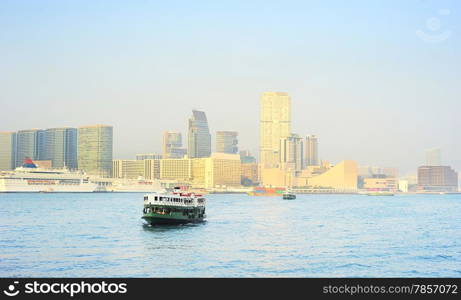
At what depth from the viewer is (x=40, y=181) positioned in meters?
179

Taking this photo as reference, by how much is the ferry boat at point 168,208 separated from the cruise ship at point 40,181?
132 metres

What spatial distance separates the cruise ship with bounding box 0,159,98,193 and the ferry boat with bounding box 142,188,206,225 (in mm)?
131939

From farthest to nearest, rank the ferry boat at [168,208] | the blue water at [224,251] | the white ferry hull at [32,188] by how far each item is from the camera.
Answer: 1. the white ferry hull at [32,188]
2. the ferry boat at [168,208]
3. the blue water at [224,251]

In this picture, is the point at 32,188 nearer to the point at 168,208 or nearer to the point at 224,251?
the point at 168,208

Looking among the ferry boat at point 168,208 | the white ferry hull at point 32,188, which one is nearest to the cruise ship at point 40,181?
the white ferry hull at point 32,188

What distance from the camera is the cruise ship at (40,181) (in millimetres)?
174375

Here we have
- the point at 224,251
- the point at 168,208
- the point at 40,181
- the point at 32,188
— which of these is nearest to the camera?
the point at 224,251

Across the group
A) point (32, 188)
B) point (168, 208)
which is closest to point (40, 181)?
point (32, 188)

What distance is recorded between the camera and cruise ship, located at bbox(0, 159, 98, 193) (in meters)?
174

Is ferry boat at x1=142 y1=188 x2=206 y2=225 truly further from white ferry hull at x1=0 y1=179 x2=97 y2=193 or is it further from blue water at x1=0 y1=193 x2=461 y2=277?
white ferry hull at x1=0 y1=179 x2=97 y2=193

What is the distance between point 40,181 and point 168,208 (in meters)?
139

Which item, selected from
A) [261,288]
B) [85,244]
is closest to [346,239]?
[85,244]

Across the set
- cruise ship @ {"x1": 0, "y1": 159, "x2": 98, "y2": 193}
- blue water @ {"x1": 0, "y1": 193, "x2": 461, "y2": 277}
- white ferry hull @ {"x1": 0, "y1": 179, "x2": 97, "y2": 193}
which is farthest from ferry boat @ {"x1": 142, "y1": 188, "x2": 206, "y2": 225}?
cruise ship @ {"x1": 0, "y1": 159, "x2": 98, "y2": 193}

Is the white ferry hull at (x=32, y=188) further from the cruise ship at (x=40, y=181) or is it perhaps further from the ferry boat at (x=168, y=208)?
the ferry boat at (x=168, y=208)
